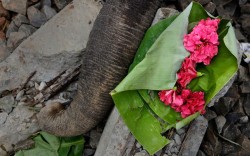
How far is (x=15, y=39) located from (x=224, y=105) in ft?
4.76

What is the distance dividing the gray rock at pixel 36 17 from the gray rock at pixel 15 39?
12 centimetres

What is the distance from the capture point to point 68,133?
2496 mm

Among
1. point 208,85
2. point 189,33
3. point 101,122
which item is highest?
point 189,33

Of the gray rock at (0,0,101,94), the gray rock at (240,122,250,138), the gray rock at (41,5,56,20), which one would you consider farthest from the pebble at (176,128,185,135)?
the gray rock at (41,5,56,20)

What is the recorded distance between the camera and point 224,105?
2531mm

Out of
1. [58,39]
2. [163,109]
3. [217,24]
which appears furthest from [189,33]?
[58,39]

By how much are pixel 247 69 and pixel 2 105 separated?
1613 mm

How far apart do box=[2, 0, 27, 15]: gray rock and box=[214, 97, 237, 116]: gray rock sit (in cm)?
145

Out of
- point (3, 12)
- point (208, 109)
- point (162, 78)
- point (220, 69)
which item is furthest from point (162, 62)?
point (3, 12)

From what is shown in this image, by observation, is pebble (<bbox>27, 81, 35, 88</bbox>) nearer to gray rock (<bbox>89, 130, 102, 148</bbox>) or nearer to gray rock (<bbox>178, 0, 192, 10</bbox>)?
gray rock (<bbox>89, 130, 102, 148</bbox>)

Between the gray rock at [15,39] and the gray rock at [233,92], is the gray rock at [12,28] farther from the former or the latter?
the gray rock at [233,92]

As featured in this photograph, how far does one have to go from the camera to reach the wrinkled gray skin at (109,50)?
227 cm

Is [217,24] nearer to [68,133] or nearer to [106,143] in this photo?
[106,143]

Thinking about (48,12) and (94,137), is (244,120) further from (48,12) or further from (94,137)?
(48,12)
